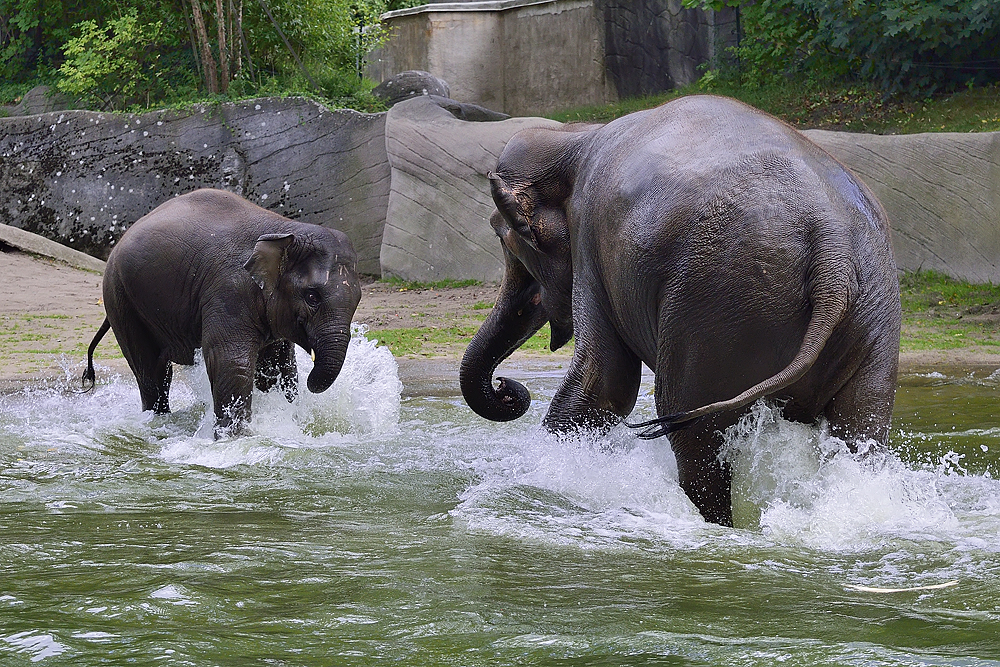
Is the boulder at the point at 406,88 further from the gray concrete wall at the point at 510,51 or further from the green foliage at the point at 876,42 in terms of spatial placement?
the green foliage at the point at 876,42

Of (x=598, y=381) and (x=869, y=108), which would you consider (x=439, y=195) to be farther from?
(x=598, y=381)

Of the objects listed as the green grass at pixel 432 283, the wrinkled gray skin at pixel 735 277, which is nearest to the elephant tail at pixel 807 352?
the wrinkled gray skin at pixel 735 277

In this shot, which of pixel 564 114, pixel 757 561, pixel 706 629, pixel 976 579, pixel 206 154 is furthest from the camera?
pixel 564 114

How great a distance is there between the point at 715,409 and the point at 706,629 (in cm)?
65

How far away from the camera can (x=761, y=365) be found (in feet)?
10.9

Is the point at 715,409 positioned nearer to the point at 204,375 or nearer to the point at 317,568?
the point at 317,568

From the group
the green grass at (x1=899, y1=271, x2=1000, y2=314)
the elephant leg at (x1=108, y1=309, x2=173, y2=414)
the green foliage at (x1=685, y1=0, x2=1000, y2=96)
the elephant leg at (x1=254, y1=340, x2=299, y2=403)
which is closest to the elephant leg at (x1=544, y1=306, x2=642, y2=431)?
the elephant leg at (x1=254, y1=340, x2=299, y2=403)

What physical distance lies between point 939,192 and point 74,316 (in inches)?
321

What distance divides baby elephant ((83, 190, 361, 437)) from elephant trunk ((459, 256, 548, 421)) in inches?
55.8

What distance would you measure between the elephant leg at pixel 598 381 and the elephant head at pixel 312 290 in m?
2.29

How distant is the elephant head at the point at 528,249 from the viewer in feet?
14.5

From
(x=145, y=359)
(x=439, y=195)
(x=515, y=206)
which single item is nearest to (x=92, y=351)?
(x=145, y=359)

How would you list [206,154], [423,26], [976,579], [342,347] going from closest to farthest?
[976,579]
[342,347]
[206,154]
[423,26]

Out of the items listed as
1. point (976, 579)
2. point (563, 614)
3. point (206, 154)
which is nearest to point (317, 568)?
point (563, 614)
